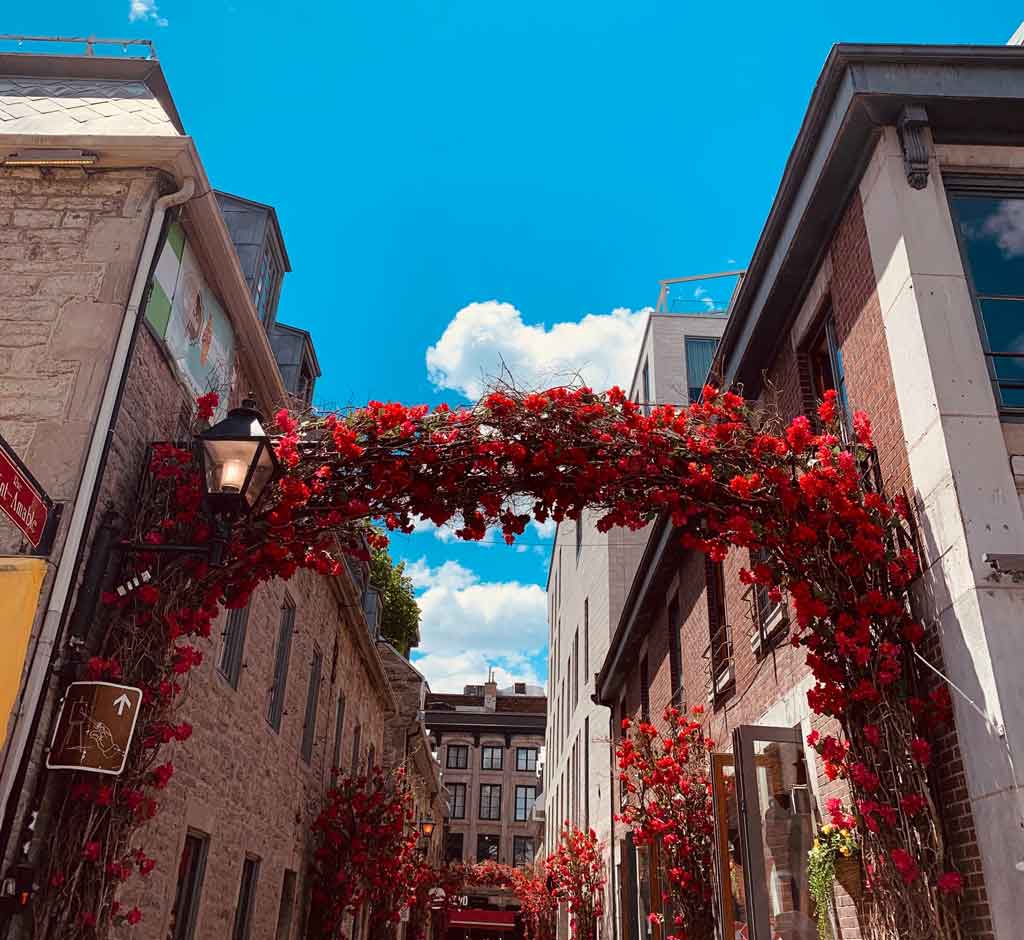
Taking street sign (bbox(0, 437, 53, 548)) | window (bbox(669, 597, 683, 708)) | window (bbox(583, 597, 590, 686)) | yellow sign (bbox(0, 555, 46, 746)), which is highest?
window (bbox(583, 597, 590, 686))

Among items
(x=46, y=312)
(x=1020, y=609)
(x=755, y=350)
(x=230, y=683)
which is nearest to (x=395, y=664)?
(x=230, y=683)

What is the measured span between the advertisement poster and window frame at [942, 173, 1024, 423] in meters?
5.57

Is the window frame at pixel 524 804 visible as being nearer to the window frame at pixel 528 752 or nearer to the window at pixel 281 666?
the window frame at pixel 528 752

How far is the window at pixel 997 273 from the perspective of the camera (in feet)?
18.2

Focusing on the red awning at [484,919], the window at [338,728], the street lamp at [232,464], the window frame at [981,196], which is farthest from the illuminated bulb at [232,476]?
the red awning at [484,919]

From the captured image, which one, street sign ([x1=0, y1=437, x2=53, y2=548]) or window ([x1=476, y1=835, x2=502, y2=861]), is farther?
window ([x1=476, y1=835, x2=502, y2=861])

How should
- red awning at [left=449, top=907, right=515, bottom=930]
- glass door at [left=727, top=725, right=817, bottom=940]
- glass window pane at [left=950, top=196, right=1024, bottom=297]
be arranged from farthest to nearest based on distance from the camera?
red awning at [left=449, top=907, right=515, bottom=930], glass door at [left=727, top=725, right=817, bottom=940], glass window pane at [left=950, top=196, right=1024, bottom=297]

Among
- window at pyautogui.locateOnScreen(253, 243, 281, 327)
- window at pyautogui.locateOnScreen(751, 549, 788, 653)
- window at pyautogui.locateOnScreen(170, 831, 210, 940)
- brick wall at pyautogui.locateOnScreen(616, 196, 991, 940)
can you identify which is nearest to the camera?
brick wall at pyautogui.locateOnScreen(616, 196, 991, 940)

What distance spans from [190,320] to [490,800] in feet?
179

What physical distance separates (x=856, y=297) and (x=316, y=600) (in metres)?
9.02

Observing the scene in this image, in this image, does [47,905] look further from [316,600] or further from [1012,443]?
[316,600]

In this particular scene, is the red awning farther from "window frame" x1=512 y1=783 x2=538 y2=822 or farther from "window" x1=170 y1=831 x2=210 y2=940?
"window" x1=170 y1=831 x2=210 y2=940

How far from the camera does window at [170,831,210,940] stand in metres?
7.77

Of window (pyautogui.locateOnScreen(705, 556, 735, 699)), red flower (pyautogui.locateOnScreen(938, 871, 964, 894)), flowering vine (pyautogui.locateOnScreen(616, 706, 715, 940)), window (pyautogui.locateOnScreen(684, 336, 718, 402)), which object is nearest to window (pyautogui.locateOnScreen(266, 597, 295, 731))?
flowering vine (pyautogui.locateOnScreen(616, 706, 715, 940))
